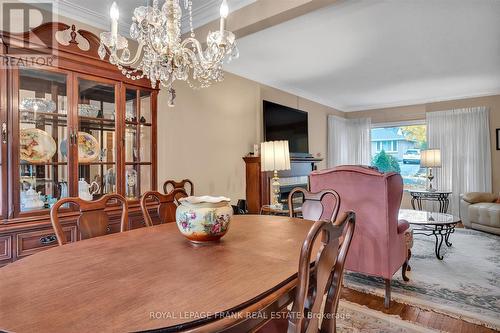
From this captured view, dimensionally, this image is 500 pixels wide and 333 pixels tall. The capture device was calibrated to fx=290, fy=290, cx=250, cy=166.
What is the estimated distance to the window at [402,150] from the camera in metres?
6.80

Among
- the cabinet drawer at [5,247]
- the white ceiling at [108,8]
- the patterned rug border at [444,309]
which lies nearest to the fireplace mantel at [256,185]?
the patterned rug border at [444,309]

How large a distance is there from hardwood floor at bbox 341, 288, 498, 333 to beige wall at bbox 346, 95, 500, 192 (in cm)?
482

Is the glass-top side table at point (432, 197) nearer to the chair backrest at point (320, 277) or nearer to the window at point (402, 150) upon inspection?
the window at point (402, 150)

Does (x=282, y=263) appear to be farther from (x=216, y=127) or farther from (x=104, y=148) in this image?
(x=216, y=127)

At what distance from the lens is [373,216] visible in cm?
237

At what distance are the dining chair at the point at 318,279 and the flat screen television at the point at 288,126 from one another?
148 inches

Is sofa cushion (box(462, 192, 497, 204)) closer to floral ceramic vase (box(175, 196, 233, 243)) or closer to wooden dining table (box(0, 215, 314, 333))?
wooden dining table (box(0, 215, 314, 333))

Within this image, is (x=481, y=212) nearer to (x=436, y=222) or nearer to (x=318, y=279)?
(x=436, y=222)

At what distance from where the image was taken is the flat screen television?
478 centimetres

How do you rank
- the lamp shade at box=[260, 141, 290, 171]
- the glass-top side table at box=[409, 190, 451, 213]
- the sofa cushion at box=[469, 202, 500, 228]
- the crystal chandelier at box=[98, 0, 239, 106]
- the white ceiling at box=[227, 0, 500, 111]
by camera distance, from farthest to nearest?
the glass-top side table at box=[409, 190, 451, 213] < the sofa cushion at box=[469, 202, 500, 228] < the lamp shade at box=[260, 141, 290, 171] < the white ceiling at box=[227, 0, 500, 111] < the crystal chandelier at box=[98, 0, 239, 106]

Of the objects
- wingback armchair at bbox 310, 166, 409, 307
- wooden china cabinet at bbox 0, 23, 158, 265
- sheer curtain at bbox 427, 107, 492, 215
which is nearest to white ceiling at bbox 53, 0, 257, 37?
wooden china cabinet at bbox 0, 23, 158, 265

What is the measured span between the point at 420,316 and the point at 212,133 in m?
2.93

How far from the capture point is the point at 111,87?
2.51 meters

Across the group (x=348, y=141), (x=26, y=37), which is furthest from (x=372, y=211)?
(x=348, y=141)
